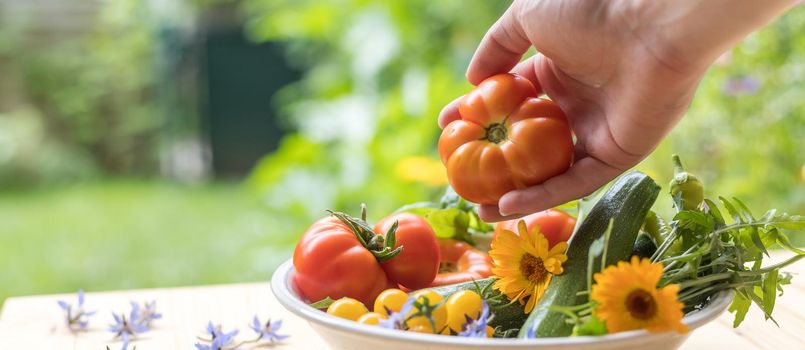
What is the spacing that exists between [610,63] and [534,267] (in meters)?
0.27

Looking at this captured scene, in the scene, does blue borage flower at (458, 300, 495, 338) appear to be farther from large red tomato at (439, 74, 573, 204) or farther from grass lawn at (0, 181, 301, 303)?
grass lawn at (0, 181, 301, 303)

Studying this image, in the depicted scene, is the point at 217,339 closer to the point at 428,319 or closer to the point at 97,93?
the point at 428,319

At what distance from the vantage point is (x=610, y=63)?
114 centimetres

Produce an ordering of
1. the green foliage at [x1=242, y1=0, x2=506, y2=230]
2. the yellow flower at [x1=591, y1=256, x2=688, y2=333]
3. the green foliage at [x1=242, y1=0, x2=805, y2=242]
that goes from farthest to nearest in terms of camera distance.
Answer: the green foliage at [x1=242, y1=0, x2=506, y2=230] < the green foliage at [x1=242, y1=0, x2=805, y2=242] < the yellow flower at [x1=591, y1=256, x2=688, y2=333]

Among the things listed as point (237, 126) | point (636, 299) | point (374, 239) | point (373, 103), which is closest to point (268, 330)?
point (374, 239)

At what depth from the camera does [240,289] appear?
1541mm

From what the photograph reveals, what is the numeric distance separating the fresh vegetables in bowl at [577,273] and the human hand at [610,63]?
0.05m

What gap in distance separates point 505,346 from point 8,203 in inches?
176

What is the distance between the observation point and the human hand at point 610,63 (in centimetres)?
101

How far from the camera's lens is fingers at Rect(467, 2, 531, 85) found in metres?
1.20

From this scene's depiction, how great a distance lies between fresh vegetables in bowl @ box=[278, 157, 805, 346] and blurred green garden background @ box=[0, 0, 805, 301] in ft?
5.43

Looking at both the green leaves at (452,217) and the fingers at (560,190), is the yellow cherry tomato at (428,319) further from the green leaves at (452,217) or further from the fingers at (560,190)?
the green leaves at (452,217)

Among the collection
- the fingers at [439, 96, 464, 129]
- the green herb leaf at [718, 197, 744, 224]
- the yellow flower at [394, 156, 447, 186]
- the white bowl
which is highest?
the yellow flower at [394, 156, 447, 186]

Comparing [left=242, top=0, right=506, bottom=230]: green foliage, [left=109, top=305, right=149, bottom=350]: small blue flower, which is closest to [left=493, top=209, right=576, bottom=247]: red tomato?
[left=109, top=305, right=149, bottom=350]: small blue flower
